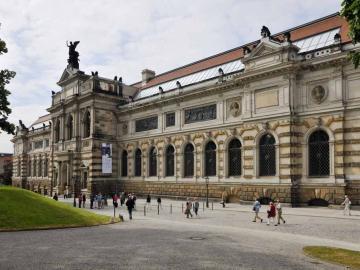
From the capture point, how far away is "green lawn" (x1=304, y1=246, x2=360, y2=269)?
14481 mm

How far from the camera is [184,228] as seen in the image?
23859 millimetres

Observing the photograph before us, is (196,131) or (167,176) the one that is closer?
(196,131)

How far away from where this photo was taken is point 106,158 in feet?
177

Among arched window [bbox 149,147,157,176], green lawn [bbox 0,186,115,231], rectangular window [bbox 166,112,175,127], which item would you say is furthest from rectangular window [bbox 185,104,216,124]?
green lawn [bbox 0,186,115,231]

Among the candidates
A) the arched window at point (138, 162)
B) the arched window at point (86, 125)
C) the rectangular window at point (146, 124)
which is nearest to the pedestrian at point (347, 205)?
the rectangular window at point (146, 124)

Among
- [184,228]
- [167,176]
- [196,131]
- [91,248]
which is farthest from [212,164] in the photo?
[91,248]

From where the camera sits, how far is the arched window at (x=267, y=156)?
39.0m

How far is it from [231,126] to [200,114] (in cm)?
550

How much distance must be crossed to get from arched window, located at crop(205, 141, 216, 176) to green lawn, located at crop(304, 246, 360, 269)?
28.8 m

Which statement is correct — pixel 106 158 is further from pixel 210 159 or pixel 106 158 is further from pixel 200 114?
pixel 210 159

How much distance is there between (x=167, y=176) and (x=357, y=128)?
25269mm

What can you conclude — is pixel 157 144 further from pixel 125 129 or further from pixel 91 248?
pixel 91 248

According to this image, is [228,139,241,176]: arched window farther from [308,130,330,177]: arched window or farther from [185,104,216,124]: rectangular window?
[308,130,330,177]: arched window

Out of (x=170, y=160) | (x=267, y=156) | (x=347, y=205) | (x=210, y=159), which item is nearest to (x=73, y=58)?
(x=170, y=160)
